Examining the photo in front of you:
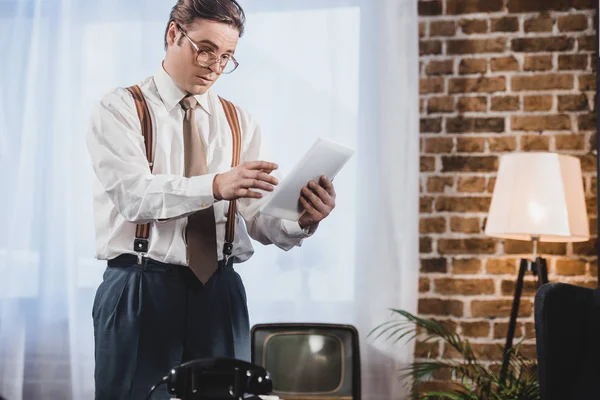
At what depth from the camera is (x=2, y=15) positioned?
2.83 m

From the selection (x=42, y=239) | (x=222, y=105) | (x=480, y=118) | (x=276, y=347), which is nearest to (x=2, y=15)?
(x=42, y=239)

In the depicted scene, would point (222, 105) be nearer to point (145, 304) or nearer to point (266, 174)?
point (266, 174)

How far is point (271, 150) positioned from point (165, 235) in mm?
1035

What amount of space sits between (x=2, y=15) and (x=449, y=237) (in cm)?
197

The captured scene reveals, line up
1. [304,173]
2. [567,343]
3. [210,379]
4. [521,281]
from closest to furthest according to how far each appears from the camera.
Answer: [210,379] < [567,343] < [304,173] < [521,281]

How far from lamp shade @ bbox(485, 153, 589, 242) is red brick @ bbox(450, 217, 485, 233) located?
31cm

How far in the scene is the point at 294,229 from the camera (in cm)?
188

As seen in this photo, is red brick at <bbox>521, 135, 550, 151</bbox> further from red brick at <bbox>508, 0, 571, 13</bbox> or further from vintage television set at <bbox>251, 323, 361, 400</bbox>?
vintage television set at <bbox>251, 323, 361, 400</bbox>

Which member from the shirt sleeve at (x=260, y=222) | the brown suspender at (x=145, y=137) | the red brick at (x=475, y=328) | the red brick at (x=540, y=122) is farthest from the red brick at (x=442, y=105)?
the brown suspender at (x=145, y=137)

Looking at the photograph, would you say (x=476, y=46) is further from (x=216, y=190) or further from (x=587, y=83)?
(x=216, y=190)

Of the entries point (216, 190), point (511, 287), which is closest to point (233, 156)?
point (216, 190)

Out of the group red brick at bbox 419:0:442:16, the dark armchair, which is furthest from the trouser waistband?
red brick at bbox 419:0:442:16

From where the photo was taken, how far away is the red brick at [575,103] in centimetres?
268

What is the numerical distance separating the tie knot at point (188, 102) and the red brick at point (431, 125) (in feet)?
3.67
